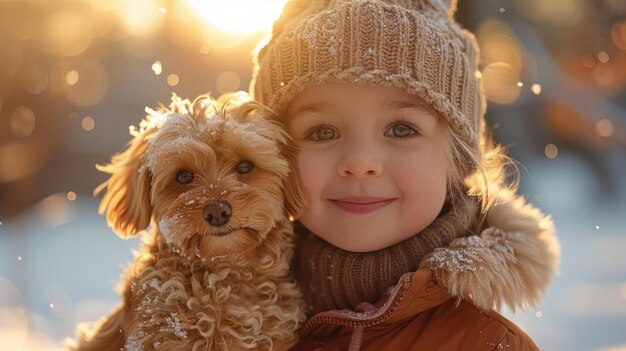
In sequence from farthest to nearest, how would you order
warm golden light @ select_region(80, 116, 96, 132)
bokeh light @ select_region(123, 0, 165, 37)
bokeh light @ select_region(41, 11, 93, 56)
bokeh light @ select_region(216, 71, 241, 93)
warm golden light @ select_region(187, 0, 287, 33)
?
warm golden light @ select_region(80, 116, 96, 132) < bokeh light @ select_region(41, 11, 93, 56) < bokeh light @ select_region(216, 71, 241, 93) < bokeh light @ select_region(123, 0, 165, 37) < warm golden light @ select_region(187, 0, 287, 33)

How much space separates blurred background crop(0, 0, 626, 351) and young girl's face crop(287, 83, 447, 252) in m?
2.30

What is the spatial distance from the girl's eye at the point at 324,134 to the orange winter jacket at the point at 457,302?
1.57 ft

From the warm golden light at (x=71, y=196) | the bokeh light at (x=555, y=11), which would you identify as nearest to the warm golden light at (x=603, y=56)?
the bokeh light at (x=555, y=11)

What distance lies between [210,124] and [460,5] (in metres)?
4.08

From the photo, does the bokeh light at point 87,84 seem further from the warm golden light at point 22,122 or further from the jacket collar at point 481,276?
the jacket collar at point 481,276

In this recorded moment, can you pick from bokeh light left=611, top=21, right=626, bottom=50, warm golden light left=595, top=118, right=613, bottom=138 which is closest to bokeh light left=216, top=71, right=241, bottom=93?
bokeh light left=611, top=21, right=626, bottom=50

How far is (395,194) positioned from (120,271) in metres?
5.27

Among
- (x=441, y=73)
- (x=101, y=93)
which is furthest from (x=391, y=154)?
(x=101, y=93)

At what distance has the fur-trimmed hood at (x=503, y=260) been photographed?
6.46 ft

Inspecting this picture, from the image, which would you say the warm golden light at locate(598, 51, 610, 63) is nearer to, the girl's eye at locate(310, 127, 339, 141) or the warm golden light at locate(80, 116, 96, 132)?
the girl's eye at locate(310, 127, 339, 141)

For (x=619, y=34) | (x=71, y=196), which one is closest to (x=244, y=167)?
(x=619, y=34)

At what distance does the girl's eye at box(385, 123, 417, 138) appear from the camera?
2.08 m

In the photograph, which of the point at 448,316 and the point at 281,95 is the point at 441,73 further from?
the point at 448,316

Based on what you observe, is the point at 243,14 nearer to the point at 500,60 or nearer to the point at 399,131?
the point at 399,131
